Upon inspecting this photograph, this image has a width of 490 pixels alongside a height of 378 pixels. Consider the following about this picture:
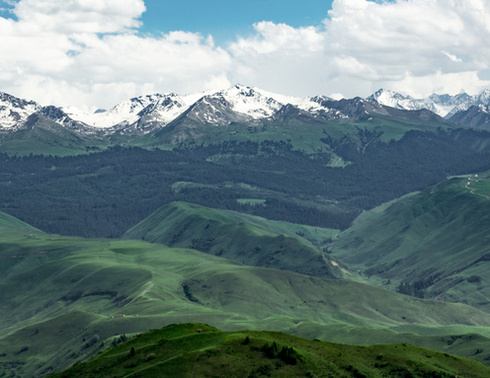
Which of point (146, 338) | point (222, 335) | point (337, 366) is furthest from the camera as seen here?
point (146, 338)

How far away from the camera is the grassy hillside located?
385ft

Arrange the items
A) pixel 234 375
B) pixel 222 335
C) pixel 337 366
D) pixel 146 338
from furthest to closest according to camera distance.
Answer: pixel 146 338, pixel 222 335, pixel 337 366, pixel 234 375

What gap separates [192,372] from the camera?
4555 inches

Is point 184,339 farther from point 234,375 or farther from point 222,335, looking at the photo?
point 234,375

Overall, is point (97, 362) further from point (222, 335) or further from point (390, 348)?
point (390, 348)

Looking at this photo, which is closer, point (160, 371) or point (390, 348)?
point (160, 371)

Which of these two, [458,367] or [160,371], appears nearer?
[160,371]

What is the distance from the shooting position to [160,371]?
117 m

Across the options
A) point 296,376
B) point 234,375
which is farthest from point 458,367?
point 234,375

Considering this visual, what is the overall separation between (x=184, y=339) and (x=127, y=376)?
664 inches

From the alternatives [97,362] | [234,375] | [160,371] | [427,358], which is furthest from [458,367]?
[97,362]

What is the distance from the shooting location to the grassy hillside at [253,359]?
117 metres

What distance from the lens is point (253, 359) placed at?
396ft

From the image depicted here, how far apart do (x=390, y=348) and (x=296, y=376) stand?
3219 centimetres
